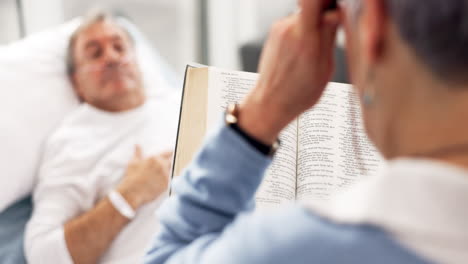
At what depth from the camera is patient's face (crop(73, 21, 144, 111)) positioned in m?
1.54

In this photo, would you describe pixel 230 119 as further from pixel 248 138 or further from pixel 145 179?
pixel 145 179

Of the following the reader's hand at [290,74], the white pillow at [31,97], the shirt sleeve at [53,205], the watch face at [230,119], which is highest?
the reader's hand at [290,74]

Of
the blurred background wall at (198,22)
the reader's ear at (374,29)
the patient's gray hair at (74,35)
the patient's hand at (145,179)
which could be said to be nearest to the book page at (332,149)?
the reader's ear at (374,29)

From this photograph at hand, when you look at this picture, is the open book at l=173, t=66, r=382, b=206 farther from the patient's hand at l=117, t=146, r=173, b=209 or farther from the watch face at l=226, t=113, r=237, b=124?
the patient's hand at l=117, t=146, r=173, b=209

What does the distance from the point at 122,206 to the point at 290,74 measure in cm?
83

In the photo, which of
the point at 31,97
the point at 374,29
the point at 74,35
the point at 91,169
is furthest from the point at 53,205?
the point at 374,29

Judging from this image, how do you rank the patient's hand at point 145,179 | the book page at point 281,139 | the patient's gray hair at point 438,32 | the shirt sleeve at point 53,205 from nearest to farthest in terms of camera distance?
the patient's gray hair at point 438,32 → the book page at point 281,139 → the shirt sleeve at point 53,205 → the patient's hand at point 145,179

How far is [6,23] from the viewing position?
6.28 ft

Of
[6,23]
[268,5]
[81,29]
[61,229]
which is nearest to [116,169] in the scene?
[61,229]

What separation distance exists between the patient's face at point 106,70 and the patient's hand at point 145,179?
266mm

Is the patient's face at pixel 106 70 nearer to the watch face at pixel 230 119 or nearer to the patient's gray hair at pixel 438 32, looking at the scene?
the watch face at pixel 230 119

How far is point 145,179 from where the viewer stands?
1.28 metres

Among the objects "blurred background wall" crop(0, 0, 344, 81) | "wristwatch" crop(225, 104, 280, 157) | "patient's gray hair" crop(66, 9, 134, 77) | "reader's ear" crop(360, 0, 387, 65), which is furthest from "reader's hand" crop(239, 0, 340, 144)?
"blurred background wall" crop(0, 0, 344, 81)

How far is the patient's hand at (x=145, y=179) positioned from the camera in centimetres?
126
